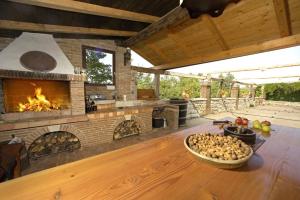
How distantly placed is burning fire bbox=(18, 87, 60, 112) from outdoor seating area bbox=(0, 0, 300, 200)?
0.02m

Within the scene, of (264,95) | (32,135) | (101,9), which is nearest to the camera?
(101,9)

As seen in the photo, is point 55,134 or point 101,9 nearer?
point 101,9

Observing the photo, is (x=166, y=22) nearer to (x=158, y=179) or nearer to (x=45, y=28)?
(x=45, y=28)

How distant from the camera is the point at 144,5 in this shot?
2.57 metres

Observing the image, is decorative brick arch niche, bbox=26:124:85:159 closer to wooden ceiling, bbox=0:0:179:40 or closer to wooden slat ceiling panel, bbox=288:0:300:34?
wooden ceiling, bbox=0:0:179:40

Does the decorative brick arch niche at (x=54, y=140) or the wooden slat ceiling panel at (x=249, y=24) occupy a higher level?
the wooden slat ceiling panel at (x=249, y=24)

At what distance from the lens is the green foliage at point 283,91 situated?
1158 centimetres

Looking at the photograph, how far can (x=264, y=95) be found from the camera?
13.3 metres

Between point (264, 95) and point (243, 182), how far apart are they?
16.2 m

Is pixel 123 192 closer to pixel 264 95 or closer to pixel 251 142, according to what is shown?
pixel 251 142

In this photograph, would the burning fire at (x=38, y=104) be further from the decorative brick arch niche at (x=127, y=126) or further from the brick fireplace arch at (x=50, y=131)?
the decorative brick arch niche at (x=127, y=126)

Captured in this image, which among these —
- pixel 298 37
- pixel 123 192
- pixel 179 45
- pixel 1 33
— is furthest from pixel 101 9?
pixel 298 37

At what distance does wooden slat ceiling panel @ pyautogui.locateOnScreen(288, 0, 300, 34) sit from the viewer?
2.31 metres

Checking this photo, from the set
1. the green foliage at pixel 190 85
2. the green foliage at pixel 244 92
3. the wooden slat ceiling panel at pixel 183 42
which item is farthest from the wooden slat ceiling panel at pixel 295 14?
the green foliage at pixel 244 92
